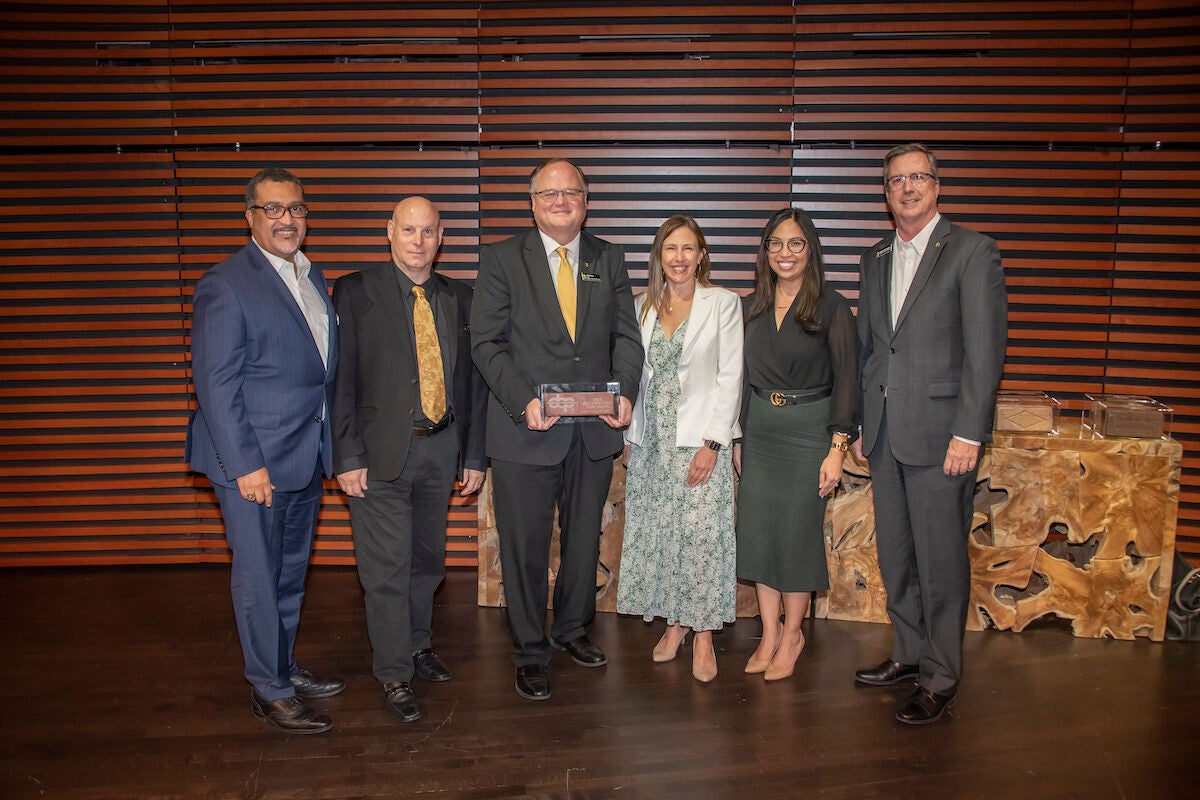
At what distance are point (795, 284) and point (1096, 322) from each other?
228 cm

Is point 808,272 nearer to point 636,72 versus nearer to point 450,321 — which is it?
point 450,321

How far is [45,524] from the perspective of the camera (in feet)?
16.3

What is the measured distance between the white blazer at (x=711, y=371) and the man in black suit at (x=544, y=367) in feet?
0.71

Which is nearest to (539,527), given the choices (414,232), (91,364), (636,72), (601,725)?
(601,725)

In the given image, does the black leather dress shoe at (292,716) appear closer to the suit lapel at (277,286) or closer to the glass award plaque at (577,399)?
the suit lapel at (277,286)

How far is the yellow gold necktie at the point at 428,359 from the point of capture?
3.30 metres

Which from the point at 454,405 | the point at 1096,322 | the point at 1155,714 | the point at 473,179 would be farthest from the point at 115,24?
the point at 1155,714

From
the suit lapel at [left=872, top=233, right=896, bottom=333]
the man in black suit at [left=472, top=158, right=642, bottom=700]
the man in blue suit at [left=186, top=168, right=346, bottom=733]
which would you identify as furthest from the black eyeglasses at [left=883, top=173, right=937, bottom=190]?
the man in blue suit at [left=186, top=168, right=346, bottom=733]

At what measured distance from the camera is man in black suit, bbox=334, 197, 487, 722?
3.23 m

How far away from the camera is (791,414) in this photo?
3393 millimetres

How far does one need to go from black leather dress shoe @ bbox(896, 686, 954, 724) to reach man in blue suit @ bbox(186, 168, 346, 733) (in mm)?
2230

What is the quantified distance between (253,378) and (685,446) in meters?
1.69

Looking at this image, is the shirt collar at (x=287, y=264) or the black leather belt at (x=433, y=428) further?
the black leather belt at (x=433, y=428)

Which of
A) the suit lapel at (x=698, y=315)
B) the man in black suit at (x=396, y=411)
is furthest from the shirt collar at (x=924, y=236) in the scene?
the man in black suit at (x=396, y=411)
